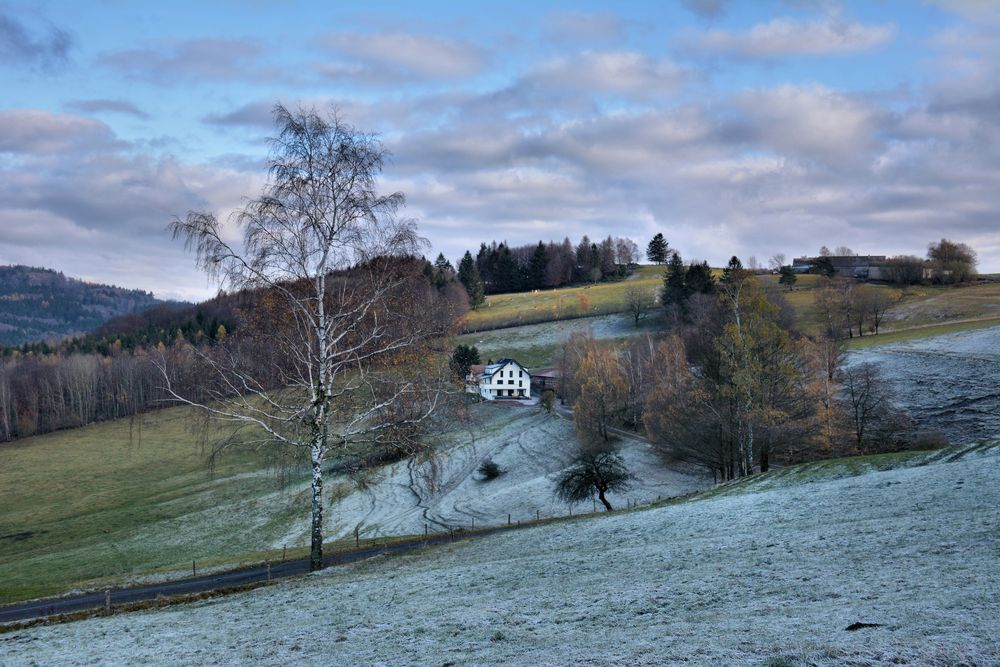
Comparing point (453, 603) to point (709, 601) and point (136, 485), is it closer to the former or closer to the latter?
point (709, 601)

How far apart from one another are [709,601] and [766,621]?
2168 mm

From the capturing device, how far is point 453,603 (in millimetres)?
16469

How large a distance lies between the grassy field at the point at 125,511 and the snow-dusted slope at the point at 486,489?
595cm

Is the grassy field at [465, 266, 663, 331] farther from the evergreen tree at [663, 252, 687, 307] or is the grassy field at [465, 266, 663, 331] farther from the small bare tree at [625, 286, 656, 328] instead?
the evergreen tree at [663, 252, 687, 307]

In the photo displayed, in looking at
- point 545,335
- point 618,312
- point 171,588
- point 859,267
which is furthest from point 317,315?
point 859,267

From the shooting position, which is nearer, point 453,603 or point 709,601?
point 709,601

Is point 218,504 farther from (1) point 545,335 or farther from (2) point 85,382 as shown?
(1) point 545,335

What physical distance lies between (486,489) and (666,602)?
1881 inches

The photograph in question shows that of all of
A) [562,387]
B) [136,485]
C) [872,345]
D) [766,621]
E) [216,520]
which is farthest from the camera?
[562,387]

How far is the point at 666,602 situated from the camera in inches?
555

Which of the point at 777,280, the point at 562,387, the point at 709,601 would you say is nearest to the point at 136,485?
the point at 562,387

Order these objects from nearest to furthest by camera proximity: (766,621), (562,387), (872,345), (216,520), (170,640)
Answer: (766,621) < (170,640) < (216,520) < (872,345) < (562,387)

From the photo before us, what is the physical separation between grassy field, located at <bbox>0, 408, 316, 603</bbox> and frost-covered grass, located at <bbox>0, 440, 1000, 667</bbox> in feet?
32.2

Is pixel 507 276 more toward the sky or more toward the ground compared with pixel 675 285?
more toward the sky
